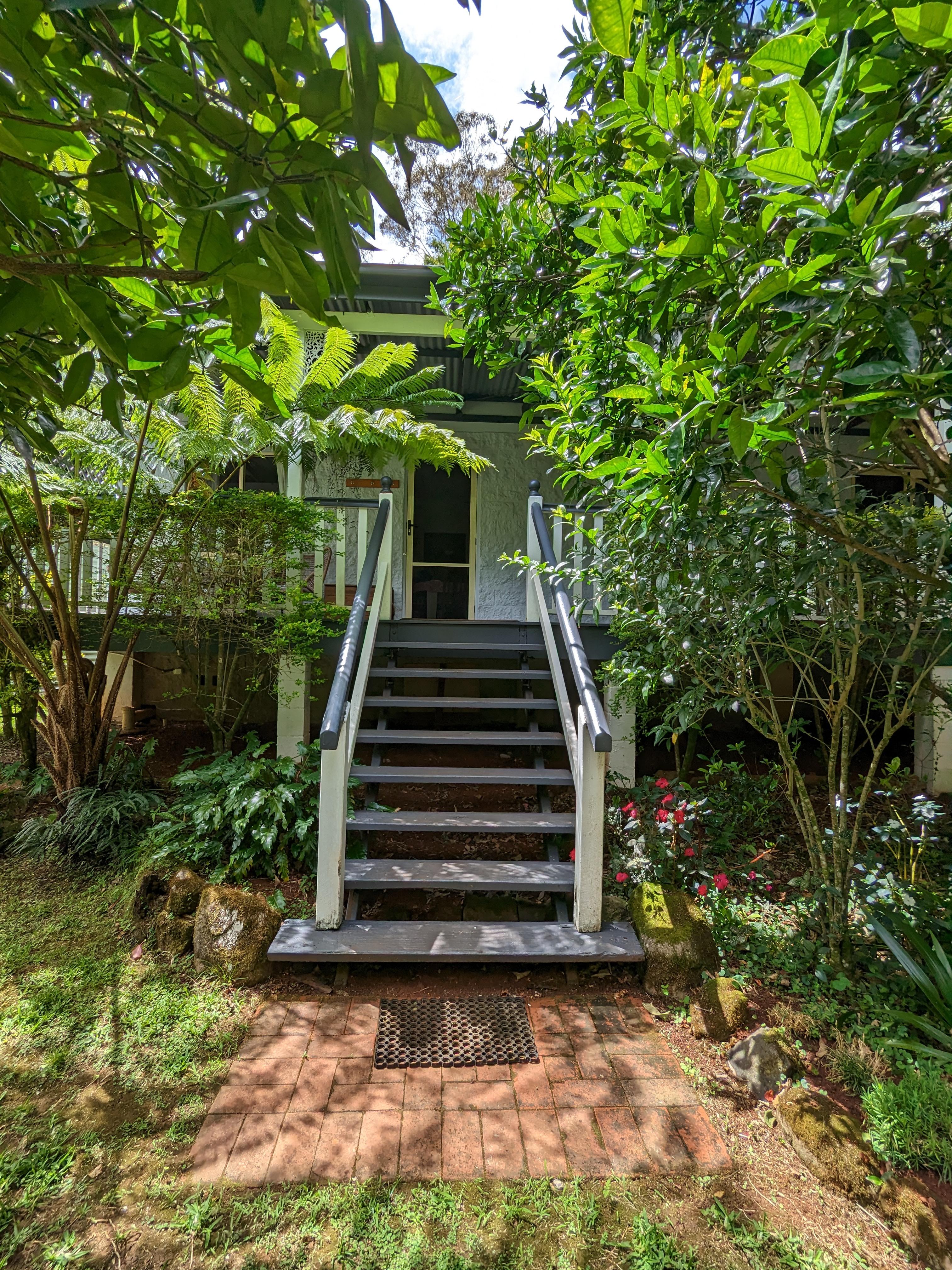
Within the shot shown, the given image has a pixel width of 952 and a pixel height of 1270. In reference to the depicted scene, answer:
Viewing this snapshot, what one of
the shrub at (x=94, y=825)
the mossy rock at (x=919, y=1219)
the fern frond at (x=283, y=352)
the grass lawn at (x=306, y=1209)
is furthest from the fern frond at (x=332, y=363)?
the mossy rock at (x=919, y=1219)

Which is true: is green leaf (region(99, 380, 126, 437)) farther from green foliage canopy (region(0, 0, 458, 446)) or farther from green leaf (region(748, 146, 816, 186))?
green leaf (region(748, 146, 816, 186))

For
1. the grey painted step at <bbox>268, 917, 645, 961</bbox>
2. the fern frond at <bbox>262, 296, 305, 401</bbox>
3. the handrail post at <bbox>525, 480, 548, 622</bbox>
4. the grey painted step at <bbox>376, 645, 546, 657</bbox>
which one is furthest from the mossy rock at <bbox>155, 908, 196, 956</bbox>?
the fern frond at <bbox>262, 296, 305, 401</bbox>

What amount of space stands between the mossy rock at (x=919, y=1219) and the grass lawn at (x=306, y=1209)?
0.22ft

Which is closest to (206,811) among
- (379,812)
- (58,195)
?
(379,812)

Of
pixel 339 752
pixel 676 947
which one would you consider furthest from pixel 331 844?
pixel 676 947

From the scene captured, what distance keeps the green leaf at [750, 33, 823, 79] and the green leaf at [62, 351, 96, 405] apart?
1393 mm

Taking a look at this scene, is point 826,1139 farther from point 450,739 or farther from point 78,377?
point 78,377

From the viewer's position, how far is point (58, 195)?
5.32 ft

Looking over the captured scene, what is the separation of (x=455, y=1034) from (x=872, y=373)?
2.87 m

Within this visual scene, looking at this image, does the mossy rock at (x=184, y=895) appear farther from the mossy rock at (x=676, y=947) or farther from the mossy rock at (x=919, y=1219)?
the mossy rock at (x=919, y=1219)

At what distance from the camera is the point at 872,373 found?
118cm

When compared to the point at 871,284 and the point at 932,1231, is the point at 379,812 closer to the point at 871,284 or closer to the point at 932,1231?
the point at 932,1231

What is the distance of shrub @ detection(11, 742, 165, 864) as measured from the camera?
13.8ft

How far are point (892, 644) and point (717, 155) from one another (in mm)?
2189
